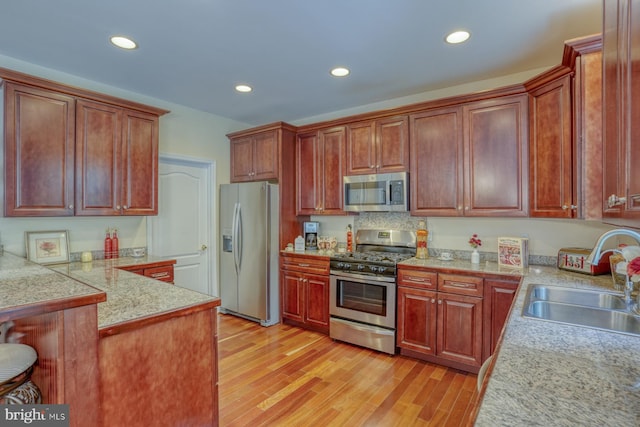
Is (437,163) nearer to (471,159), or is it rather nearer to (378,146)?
(471,159)

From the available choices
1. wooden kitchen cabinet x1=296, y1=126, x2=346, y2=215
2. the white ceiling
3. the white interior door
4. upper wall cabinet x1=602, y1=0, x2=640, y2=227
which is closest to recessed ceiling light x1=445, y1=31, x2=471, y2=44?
the white ceiling

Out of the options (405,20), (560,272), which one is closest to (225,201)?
(405,20)

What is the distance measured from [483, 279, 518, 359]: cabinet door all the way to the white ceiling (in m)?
1.86

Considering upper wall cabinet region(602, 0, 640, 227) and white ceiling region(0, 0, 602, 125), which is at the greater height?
white ceiling region(0, 0, 602, 125)

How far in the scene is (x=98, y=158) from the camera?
292 cm

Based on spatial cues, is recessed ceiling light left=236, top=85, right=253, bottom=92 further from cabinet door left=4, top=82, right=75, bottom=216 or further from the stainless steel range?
the stainless steel range

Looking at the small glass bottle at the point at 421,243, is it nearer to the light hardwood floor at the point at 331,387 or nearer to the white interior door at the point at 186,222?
the light hardwood floor at the point at 331,387

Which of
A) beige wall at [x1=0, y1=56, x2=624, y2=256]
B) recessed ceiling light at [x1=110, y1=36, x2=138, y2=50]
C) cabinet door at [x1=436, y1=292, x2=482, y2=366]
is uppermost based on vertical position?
recessed ceiling light at [x1=110, y1=36, x2=138, y2=50]

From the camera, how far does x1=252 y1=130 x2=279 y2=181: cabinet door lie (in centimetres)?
391

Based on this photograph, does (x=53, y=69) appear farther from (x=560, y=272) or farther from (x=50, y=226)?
(x=560, y=272)

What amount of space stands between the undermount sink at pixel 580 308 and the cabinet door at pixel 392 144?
1.69 m

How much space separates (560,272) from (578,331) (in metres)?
1.48

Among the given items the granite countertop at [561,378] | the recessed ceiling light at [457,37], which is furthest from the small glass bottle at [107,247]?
the recessed ceiling light at [457,37]

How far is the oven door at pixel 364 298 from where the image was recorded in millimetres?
3006
